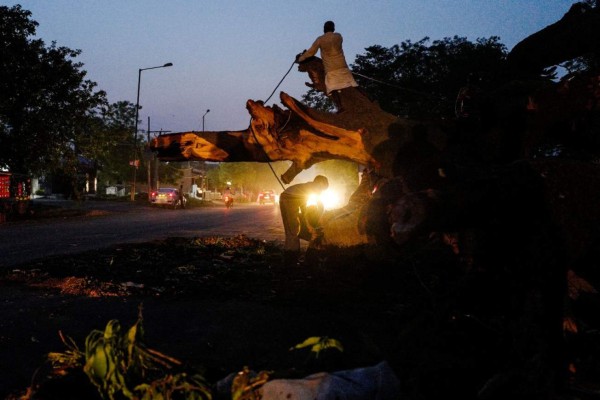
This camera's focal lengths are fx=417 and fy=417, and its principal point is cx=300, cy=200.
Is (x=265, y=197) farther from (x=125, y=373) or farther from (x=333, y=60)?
(x=125, y=373)

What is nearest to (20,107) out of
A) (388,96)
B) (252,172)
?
(388,96)

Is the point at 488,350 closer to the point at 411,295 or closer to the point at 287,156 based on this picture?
the point at 411,295

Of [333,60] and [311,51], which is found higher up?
[311,51]

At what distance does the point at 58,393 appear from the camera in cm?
244

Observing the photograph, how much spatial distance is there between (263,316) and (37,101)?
20910 millimetres

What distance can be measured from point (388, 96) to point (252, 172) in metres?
60.8

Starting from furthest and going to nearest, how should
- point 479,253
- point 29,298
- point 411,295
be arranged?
point 411,295
point 29,298
point 479,253

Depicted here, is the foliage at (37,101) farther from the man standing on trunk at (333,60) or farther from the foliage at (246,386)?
the foliage at (246,386)

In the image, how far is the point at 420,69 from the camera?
93.8 ft

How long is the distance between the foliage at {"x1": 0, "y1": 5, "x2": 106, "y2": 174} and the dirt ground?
15.2 meters

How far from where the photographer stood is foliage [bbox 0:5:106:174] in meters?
19.4

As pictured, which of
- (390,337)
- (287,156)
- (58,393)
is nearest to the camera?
(58,393)

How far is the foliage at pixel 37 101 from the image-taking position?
63.8ft

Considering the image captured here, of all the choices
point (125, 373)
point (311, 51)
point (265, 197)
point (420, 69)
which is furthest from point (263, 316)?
point (265, 197)
